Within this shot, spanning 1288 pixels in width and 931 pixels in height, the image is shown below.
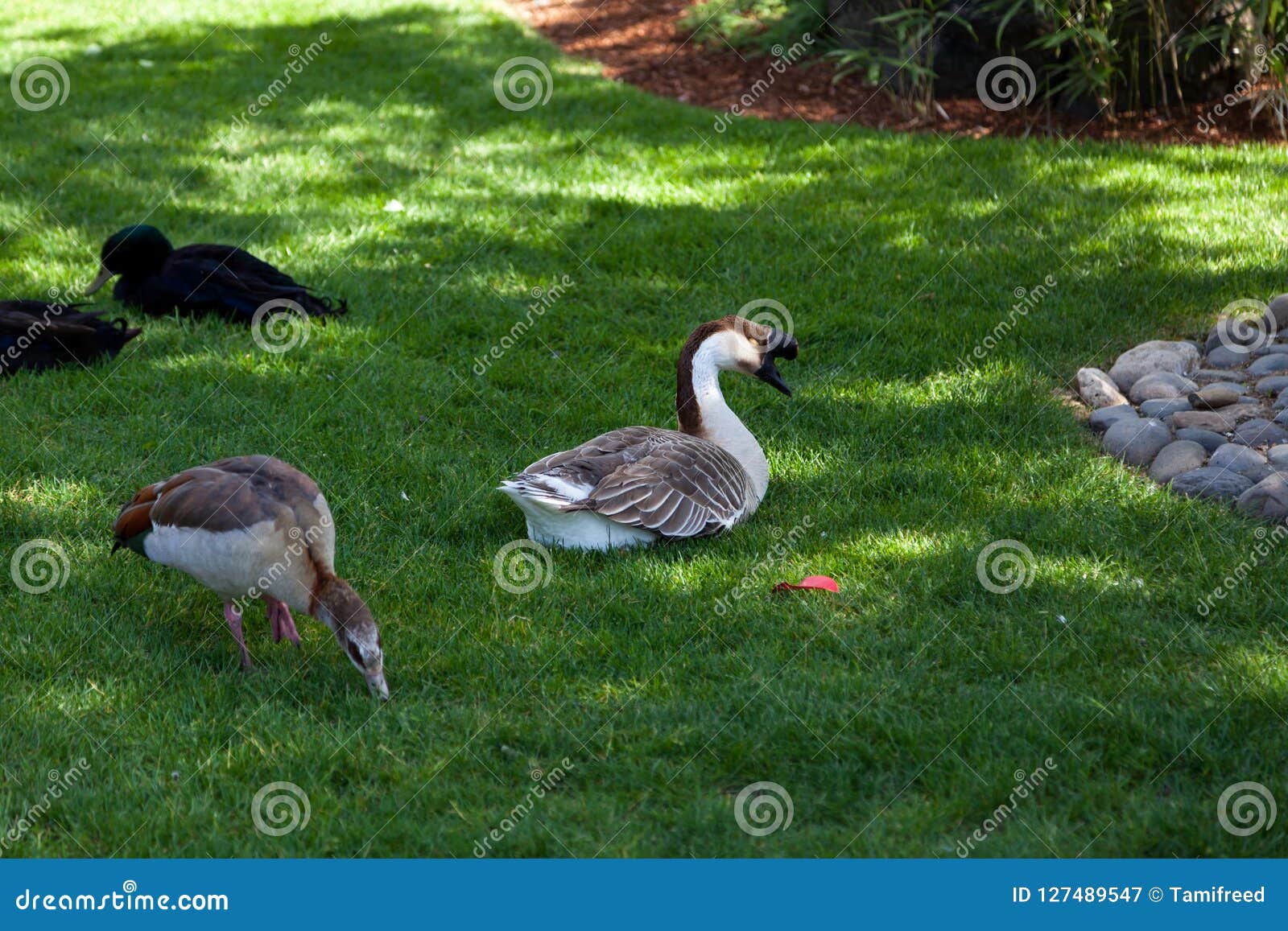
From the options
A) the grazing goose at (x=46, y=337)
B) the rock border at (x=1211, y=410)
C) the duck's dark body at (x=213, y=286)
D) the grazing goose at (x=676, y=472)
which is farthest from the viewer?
the duck's dark body at (x=213, y=286)

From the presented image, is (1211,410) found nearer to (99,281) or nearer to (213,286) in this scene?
(213,286)

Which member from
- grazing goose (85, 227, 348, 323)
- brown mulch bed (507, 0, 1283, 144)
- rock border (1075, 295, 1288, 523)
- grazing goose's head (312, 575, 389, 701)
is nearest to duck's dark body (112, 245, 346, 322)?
grazing goose (85, 227, 348, 323)

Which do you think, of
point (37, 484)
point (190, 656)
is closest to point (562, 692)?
point (190, 656)

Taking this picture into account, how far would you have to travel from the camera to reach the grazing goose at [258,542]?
439 cm

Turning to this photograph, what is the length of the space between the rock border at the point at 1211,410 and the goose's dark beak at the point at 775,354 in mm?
1730

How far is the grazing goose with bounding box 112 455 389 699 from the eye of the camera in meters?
4.39

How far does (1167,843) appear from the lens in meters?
3.71

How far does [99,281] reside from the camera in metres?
7.77

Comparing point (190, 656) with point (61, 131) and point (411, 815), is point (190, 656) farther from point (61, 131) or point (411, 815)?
point (61, 131)

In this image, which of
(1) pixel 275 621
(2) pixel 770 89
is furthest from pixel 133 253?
(2) pixel 770 89

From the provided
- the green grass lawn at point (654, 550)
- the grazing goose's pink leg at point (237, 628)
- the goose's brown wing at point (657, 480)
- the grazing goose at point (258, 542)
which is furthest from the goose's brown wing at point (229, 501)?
the goose's brown wing at point (657, 480)

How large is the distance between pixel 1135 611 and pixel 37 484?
5094 mm

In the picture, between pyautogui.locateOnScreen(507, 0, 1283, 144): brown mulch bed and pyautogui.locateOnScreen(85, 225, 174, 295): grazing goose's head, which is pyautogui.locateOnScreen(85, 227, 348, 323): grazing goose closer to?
pyautogui.locateOnScreen(85, 225, 174, 295): grazing goose's head

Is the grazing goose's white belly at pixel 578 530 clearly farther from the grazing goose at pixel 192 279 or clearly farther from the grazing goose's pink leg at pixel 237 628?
the grazing goose at pixel 192 279
